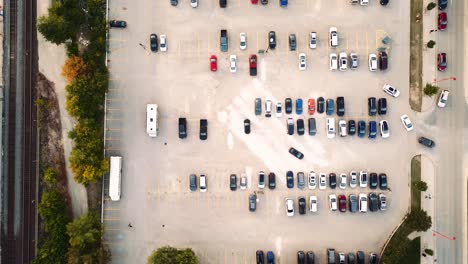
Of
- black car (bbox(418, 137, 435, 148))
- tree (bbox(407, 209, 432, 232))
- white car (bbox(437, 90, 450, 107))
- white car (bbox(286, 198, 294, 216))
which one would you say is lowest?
tree (bbox(407, 209, 432, 232))

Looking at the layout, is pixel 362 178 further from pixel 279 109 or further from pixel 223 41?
pixel 223 41

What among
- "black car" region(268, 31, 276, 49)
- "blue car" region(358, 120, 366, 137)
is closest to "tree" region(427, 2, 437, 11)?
"blue car" region(358, 120, 366, 137)

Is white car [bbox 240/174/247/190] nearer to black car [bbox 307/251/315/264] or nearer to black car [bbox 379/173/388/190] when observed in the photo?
Answer: black car [bbox 307/251/315/264]

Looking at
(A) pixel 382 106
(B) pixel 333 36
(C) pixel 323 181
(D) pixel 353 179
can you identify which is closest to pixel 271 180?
(C) pixel 323 181

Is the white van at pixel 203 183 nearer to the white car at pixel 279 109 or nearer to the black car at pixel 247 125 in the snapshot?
the black car at pixel 247 125

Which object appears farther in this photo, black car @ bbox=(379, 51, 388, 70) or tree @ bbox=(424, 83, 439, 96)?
black car @ bbox=(379, 51, 388, 70)
